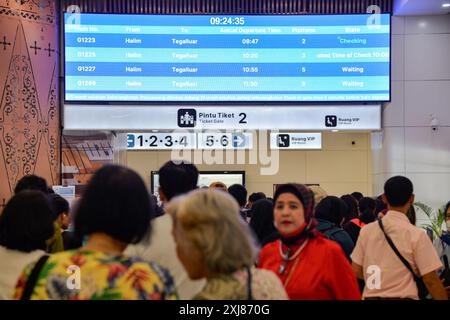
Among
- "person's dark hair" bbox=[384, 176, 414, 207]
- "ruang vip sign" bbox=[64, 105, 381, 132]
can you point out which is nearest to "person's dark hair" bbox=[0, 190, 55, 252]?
"person's dark hair" bbox=[384, 176, 414, 207]

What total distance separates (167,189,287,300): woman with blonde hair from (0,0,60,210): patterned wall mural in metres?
7.20

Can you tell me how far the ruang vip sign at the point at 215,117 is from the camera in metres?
9.52

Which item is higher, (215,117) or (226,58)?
(226,58)

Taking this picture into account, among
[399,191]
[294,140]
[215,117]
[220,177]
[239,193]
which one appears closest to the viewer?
[399,191]

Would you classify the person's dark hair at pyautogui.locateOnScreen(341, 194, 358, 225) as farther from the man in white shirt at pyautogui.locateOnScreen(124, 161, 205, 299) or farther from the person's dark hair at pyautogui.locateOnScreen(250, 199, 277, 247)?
the man in white shirt at pyautogui.locateOnScreen(124, 161, 205, 299)

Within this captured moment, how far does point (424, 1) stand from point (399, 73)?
1054 millimetres

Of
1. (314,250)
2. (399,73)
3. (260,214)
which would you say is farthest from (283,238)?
(399,73)

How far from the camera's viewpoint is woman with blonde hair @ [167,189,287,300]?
84.6 inches

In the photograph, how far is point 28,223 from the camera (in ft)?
9.95

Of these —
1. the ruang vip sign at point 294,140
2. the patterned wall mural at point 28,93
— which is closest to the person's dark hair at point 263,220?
the patterned wall mural at point 28,93

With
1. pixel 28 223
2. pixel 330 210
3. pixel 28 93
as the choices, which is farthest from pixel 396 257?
pixel 28 93

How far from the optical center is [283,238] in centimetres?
324

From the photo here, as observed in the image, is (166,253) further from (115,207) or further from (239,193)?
(239,193)

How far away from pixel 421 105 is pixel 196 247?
8233 millimetres
